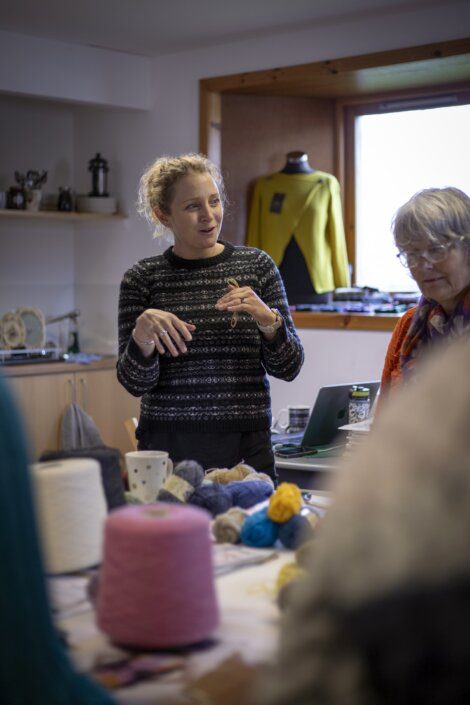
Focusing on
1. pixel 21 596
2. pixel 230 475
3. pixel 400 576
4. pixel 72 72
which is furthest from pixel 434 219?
pixel 72 72

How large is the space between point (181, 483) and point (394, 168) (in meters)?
4.04

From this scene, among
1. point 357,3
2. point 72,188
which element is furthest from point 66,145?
point 357,3

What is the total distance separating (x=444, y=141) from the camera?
17.3 feet

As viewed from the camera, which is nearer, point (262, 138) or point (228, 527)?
point (228, 527)

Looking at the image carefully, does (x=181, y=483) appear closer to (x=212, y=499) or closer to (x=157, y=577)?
(x=212, y=499)

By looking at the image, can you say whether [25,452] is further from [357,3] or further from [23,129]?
[23,129]

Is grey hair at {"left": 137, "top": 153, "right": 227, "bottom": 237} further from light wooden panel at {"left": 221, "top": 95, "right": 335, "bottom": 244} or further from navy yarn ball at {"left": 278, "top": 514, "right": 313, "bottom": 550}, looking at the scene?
light wooden panel at {"left": 221, "top": 95, "right": 335, "bottom": 244}

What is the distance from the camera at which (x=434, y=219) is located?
2348mm

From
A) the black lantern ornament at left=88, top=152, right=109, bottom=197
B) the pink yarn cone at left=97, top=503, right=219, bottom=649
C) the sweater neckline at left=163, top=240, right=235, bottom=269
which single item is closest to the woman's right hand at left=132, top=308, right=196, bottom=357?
the sweater neckline at left=163, top=240, right=235, bottom=269

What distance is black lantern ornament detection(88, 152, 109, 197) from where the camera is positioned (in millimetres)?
5754

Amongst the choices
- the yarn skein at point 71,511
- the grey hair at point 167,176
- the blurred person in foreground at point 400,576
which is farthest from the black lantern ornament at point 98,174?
the blurred person in foreground at point 400,576

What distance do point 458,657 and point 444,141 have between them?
4979 millimetres

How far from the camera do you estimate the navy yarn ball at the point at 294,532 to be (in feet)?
5.08

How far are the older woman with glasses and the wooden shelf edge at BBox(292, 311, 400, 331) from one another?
2421mm
